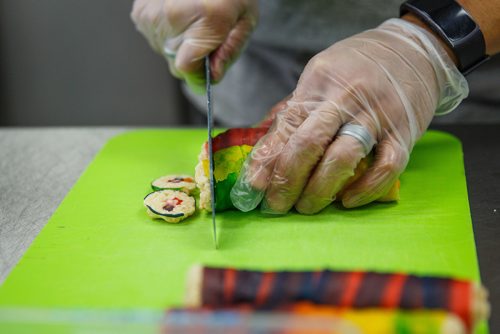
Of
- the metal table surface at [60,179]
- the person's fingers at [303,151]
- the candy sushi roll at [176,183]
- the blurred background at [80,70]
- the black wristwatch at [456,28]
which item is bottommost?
the blurred background at [80,70]

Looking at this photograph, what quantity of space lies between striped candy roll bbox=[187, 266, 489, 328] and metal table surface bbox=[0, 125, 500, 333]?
20 cm

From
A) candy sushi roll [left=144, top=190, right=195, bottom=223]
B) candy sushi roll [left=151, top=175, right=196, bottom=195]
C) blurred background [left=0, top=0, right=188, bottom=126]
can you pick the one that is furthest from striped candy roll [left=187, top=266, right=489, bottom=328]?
blurred background [left=0, top=0, right=188, bottom=126]

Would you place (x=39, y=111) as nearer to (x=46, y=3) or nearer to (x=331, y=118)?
(x=46, y=3)

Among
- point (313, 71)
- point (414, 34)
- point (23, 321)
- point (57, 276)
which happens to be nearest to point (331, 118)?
point (313, 71)

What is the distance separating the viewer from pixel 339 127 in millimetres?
1265

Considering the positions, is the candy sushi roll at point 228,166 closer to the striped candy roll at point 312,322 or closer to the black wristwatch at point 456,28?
the black wristwatch at point 456,28

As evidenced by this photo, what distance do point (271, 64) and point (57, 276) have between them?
103cm

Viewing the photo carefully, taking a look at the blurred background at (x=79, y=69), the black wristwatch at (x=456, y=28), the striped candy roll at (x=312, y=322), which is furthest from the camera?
the blurred background at (x=79, y=69)

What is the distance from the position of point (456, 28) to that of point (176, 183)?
642 mm

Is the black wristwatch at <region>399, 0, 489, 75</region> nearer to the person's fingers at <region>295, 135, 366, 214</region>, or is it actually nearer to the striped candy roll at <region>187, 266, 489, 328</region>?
the person's fingers at <region>295, 135, 366, 214</region>

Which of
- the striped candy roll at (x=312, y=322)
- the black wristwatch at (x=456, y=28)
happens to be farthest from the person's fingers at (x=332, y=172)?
the striped candy roll at (x=312, y=322)

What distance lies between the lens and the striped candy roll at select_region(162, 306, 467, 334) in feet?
2.44

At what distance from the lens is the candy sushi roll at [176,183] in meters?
1.38

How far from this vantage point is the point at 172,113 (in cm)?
266
